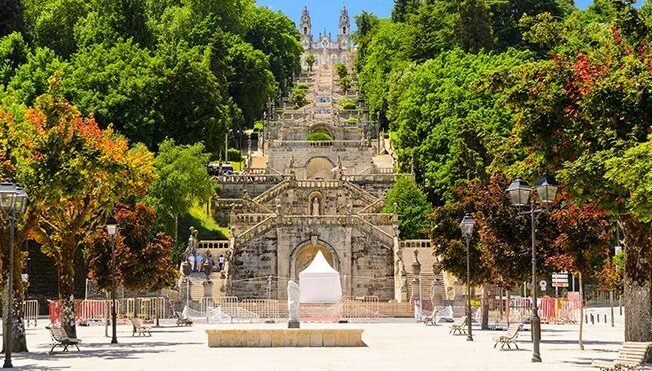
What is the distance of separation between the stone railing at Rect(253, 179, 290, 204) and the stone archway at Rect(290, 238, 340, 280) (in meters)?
8.94

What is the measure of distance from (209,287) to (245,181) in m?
22.5

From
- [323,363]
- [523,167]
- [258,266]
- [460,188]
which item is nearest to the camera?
[323,363]

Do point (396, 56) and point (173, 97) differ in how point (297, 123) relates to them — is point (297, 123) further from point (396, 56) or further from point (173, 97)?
point (173, 97)

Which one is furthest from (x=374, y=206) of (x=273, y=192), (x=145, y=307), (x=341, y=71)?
(x=341, y=71)

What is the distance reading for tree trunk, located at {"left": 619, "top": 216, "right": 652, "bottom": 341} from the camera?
84.9ft

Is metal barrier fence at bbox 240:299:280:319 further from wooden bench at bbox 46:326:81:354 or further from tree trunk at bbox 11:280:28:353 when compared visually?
tree trunk at bbox 11:280:28:353

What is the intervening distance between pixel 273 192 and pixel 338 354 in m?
44.7

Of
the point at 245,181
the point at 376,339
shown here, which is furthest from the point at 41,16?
the point at 376,339

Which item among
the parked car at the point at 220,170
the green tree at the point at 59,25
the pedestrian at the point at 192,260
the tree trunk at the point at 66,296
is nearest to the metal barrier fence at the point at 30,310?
the pedestrian at the point at 192,260

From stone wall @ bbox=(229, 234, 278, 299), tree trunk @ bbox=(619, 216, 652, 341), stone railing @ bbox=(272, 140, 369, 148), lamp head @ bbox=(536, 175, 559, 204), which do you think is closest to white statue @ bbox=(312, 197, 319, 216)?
stone wall @ bbox=(229, 234, 278, 299)

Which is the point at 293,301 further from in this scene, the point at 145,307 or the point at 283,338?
the point at 145,307

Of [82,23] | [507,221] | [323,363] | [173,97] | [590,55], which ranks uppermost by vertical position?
[82,23]

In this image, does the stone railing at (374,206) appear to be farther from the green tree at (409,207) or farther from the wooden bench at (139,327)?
the wooden bench at (139,327)

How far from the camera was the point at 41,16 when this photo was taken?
101438 mm
